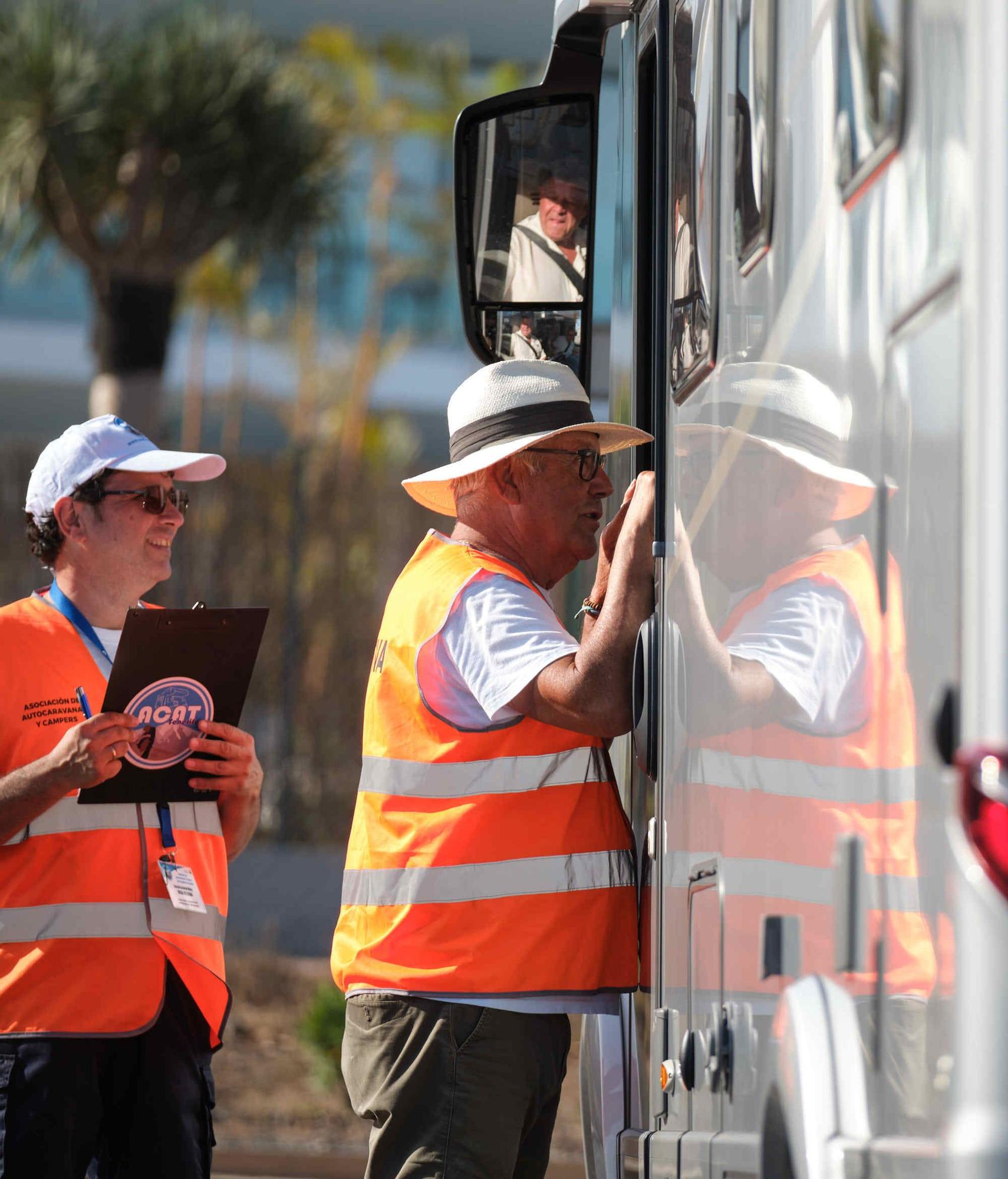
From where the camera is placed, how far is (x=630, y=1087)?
2.92 metres

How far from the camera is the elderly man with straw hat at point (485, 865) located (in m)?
2.74

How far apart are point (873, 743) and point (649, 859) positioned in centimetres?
129

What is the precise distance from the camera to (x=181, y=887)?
312 centimetres

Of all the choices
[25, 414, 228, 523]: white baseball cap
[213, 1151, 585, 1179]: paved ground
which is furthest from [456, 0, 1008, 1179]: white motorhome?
[213, 1151, 585, 1179]: paved ground

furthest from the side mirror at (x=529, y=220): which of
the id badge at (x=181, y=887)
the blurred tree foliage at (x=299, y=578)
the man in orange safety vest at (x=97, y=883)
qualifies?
the blurred tree foliage at (x=299, y=578)

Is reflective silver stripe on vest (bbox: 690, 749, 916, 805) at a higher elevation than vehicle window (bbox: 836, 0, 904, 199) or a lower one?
lower

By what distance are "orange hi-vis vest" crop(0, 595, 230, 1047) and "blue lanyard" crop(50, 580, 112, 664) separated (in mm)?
19

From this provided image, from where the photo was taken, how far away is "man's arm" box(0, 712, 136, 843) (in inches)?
117

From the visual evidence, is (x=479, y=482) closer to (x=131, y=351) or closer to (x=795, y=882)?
(x=795, y=882)

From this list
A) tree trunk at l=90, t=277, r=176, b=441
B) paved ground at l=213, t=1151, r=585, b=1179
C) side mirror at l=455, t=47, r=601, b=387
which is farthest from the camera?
tree trunk at l=90, t=277, r=176, b=441

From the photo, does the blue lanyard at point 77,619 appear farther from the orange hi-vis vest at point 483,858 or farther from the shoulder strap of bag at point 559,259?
the shoulder strap of bag at point 559,259

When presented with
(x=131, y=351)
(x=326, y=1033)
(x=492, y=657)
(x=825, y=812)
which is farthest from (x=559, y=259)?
(x=131, y=351)

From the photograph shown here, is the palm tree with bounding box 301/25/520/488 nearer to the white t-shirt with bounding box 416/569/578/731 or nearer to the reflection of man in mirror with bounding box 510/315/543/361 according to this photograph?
the reflection of man in mirror with bounding box 510/315/543/361

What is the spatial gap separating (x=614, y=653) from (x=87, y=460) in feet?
4.18
